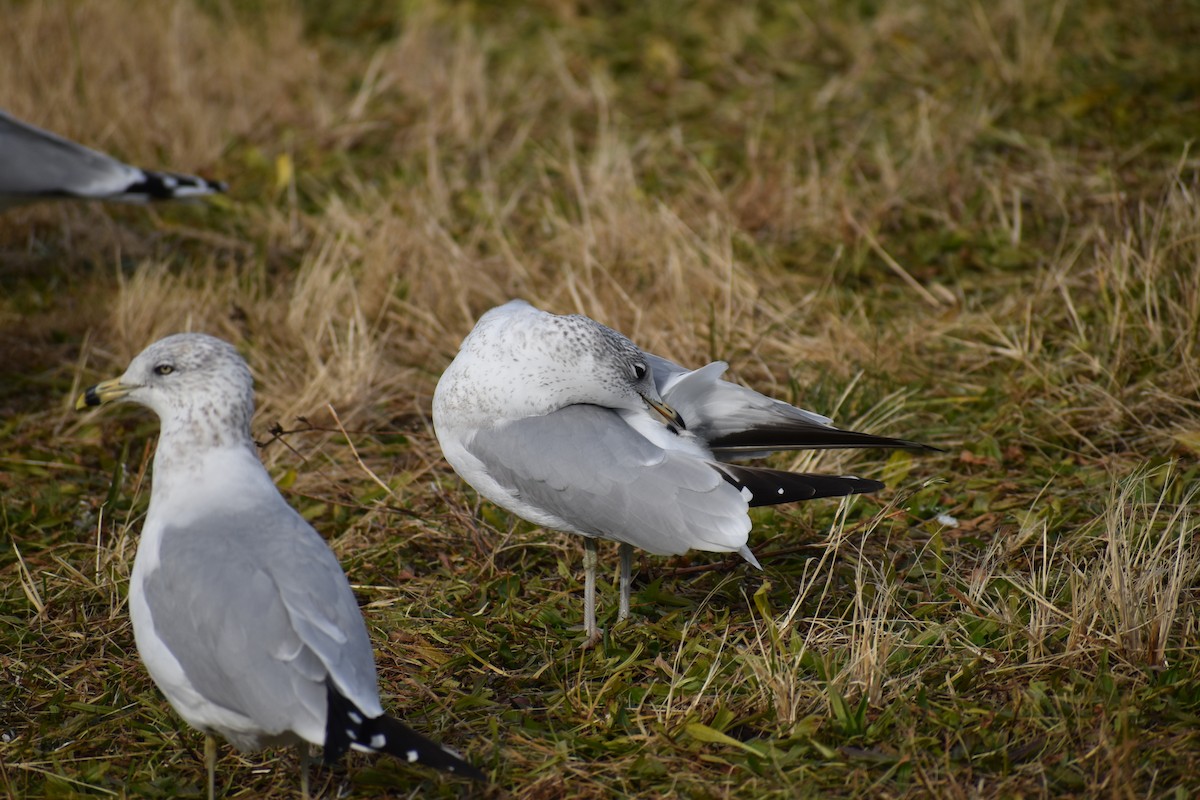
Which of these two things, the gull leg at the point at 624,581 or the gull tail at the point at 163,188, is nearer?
the gull leg at the point at 624,581

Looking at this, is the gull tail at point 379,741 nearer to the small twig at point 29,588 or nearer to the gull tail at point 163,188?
the small twig at point 29,588

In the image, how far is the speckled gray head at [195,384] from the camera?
9.83 feet

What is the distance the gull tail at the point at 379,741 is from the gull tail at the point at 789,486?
113 centimetres

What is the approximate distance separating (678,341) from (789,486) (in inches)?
64.2

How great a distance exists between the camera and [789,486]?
3.24m

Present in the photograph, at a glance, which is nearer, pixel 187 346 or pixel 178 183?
pixel 187 346

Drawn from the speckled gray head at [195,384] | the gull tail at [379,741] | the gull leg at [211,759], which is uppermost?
A: the speckled gray head at [195,384]

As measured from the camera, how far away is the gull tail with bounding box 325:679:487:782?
2.49m

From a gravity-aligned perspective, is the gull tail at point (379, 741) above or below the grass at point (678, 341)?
above

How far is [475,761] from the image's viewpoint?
294cm

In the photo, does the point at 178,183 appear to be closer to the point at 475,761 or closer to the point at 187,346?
the point at 187,346

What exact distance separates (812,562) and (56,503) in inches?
101

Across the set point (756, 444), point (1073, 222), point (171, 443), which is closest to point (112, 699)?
point (171, 443)

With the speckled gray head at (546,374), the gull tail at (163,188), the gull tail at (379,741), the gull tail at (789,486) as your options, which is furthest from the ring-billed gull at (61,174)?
the gull tail at (379,741)
